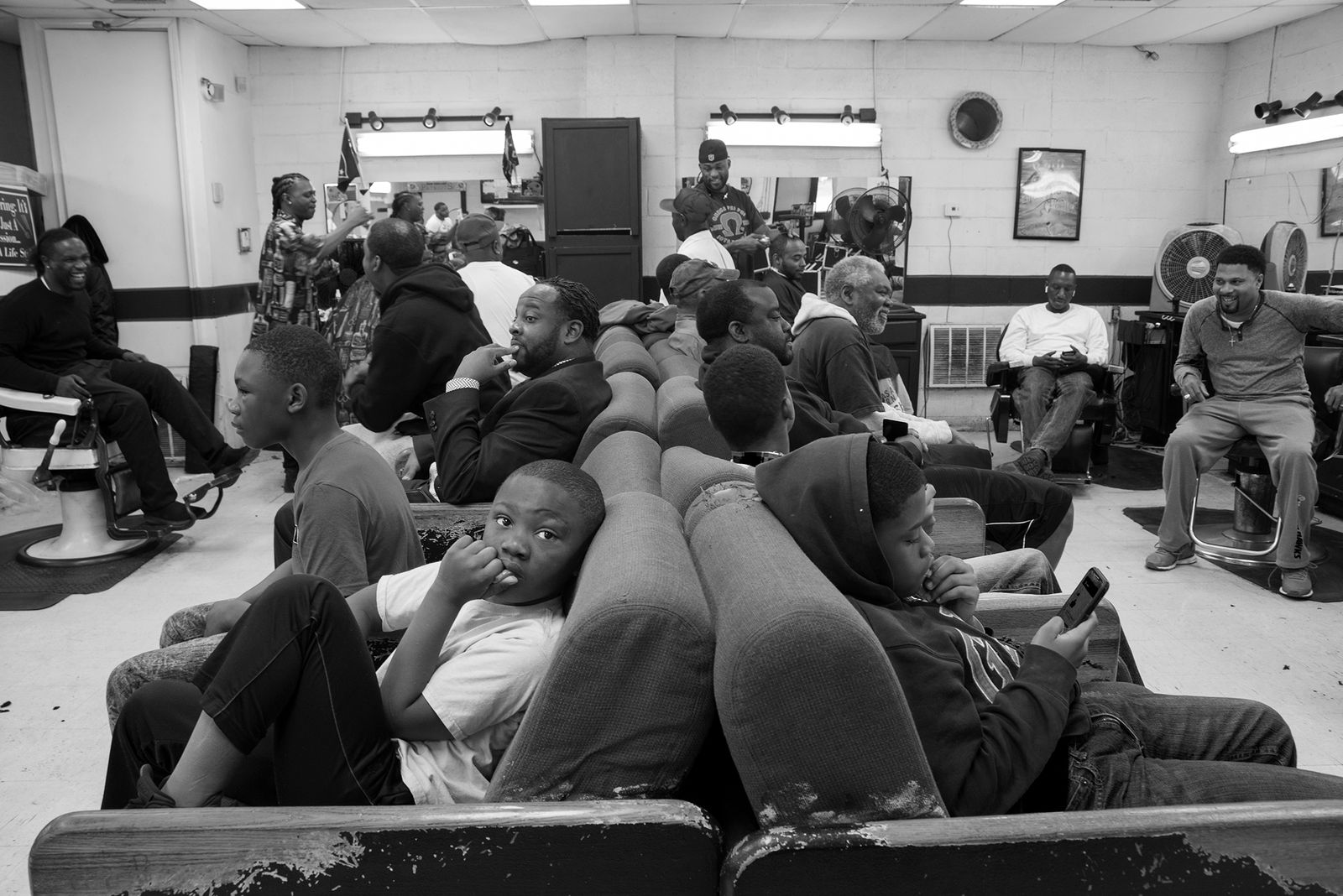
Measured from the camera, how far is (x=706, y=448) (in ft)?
7.97

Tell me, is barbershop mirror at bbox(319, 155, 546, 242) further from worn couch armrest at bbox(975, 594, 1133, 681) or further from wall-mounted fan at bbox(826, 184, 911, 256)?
worn couch armrest at bbox(975, 594, 1133, 681)

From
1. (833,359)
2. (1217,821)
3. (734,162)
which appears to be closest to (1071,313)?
(734,162)

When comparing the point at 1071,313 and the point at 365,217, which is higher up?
the point at 365,217

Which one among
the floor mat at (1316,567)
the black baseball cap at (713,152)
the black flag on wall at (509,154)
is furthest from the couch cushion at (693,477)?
the black flag on wall at (509,154)

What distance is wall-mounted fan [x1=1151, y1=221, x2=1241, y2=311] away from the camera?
6.58m

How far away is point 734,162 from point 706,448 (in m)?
5.79

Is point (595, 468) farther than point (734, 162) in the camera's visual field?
No

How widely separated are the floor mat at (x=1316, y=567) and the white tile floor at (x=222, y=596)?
9cm

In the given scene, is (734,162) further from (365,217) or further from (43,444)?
(43,444)

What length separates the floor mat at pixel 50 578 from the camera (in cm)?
411

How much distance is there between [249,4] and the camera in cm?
625

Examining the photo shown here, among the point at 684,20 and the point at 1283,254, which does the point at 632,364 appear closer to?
the point at 684,20

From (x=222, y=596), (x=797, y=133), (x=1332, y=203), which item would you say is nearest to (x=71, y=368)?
(x=222, y=596)

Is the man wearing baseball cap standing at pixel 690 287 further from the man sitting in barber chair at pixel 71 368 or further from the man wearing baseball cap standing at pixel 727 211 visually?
the man sitting in barber chair at pixel 71 368
